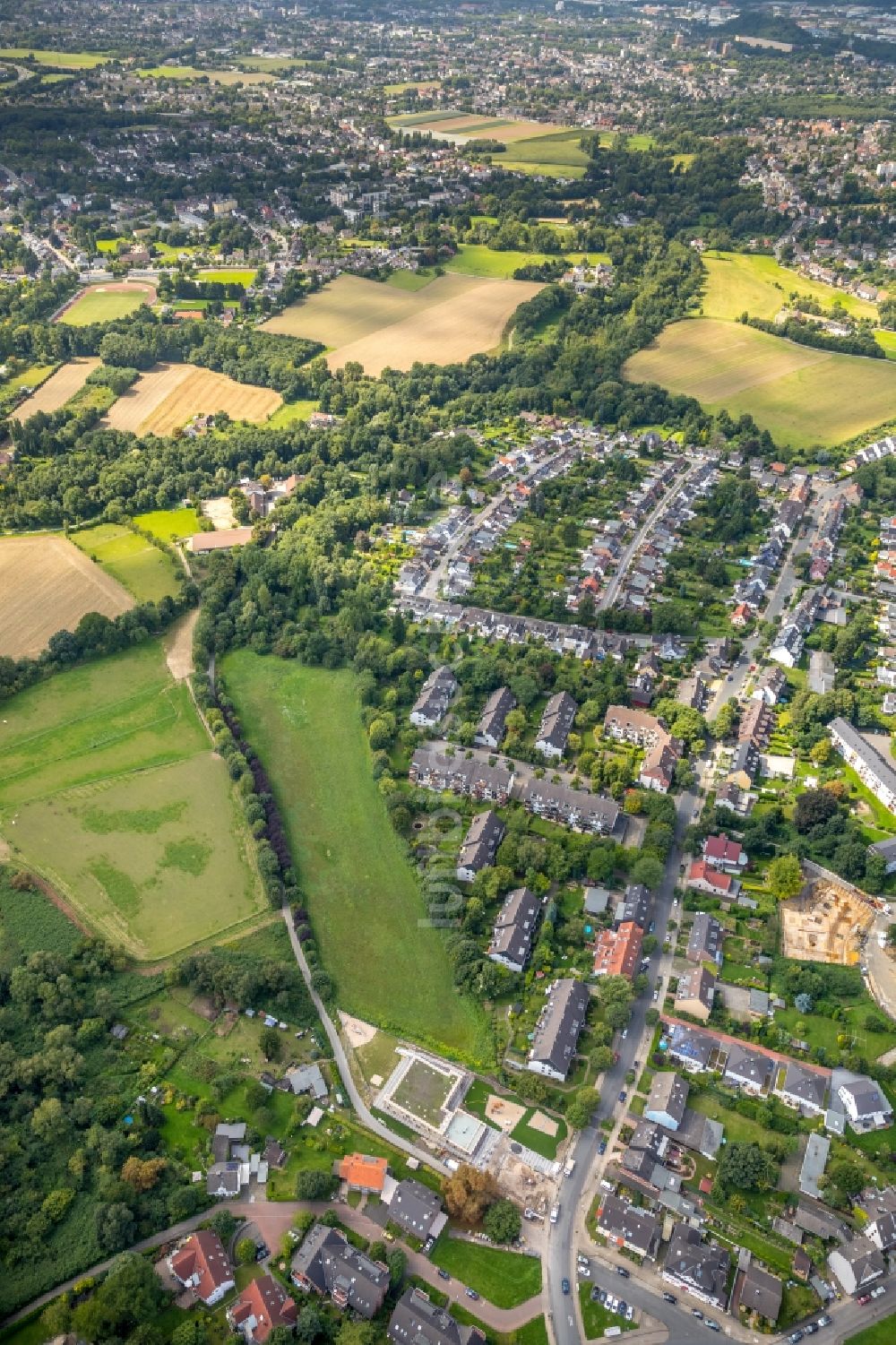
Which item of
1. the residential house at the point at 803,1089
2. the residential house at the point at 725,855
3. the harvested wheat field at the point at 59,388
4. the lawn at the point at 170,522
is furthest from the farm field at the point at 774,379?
the residential house at the point at 803,1089

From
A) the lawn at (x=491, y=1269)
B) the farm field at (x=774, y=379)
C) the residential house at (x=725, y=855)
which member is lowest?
the lawn at (x=491, y=1269)

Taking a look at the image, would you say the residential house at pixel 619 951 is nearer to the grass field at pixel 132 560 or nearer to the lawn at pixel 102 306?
the grass field at pixel 132 560

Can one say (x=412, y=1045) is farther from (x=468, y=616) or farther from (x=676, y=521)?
(x=676, y=521)

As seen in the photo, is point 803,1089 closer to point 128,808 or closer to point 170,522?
point 128,808

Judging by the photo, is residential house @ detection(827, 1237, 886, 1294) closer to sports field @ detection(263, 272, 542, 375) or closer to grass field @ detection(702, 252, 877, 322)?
sports field @ detection(263, 272, 542, 375)

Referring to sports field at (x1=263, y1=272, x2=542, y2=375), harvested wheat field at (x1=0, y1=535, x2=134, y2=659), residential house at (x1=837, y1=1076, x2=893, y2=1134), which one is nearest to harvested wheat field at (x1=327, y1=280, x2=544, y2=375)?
sports field at (x1=263, y1=272, x2=542, y2=375)

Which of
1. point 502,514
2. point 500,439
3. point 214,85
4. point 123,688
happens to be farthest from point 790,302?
point 214,85
